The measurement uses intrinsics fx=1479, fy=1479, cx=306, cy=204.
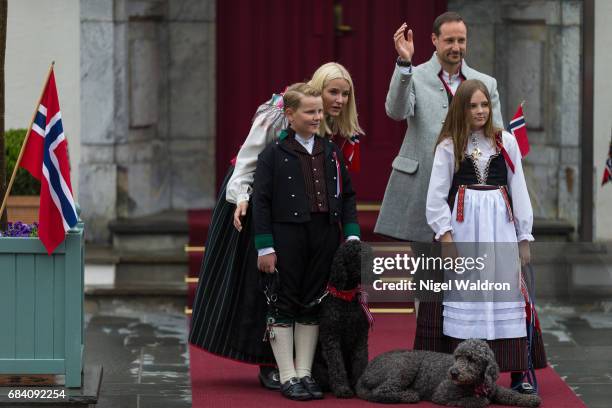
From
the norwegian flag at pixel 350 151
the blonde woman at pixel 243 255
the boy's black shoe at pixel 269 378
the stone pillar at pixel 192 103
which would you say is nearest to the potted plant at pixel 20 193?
the stone pillar at pixel 192 103

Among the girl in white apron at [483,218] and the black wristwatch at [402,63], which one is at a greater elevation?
the black wristwatch at [402,63]

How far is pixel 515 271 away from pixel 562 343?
202cm

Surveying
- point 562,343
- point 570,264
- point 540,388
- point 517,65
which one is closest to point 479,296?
point 540,388

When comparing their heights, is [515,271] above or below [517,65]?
below

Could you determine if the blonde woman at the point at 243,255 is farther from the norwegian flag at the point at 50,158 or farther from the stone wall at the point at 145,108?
the stone wall at the point at 145,108

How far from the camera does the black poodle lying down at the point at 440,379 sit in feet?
24.1

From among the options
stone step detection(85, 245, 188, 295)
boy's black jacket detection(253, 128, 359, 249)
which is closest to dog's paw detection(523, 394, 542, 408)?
boy's black jacket detection(253, 128, 359, 249)

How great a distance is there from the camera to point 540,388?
8.25 meters

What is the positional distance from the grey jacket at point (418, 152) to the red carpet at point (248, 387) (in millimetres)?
1027

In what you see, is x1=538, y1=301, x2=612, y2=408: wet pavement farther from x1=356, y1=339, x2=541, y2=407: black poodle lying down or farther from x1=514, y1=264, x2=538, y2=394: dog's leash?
x1=356, y1=339, x2=541, y2=407: black poodle lying down

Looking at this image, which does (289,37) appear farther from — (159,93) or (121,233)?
(121,233)

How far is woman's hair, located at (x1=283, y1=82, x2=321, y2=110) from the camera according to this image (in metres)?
7.77

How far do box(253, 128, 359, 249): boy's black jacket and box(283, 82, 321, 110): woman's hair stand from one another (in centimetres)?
16

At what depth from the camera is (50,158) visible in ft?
24.1
